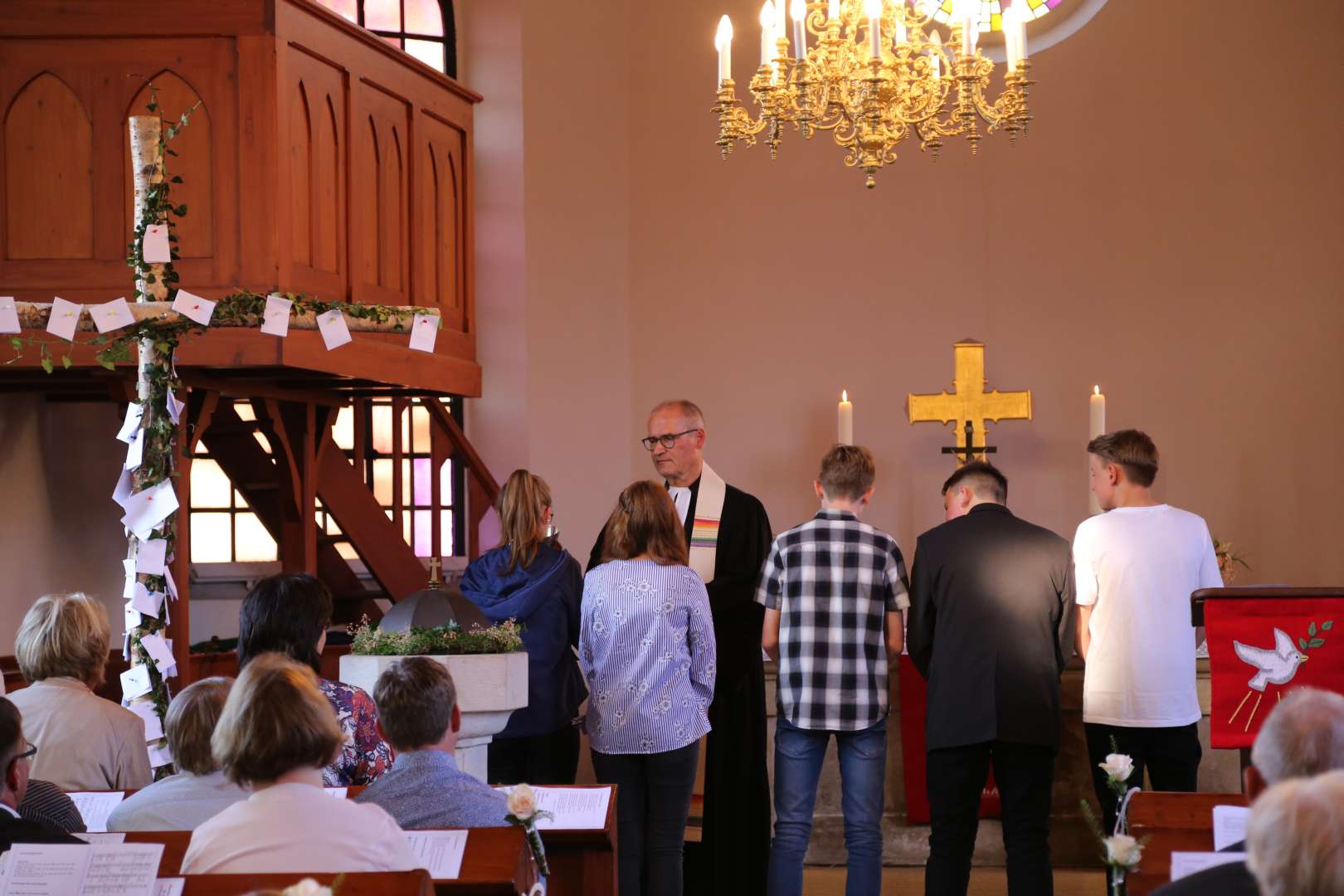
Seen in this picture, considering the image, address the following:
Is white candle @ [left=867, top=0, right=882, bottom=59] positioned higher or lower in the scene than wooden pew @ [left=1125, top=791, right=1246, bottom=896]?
higher

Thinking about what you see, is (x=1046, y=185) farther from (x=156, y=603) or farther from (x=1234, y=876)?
(x=1234, y=876)

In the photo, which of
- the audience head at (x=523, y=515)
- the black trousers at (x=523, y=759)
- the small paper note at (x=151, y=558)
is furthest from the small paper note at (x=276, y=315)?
the black trousers at (x=523, y=759)

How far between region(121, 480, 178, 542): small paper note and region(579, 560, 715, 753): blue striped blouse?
1.34 meters

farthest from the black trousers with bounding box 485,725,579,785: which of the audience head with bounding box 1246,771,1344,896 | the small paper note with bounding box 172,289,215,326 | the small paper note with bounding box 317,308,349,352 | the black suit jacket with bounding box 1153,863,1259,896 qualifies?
the audience head with bounding box 1246,771,1344,896

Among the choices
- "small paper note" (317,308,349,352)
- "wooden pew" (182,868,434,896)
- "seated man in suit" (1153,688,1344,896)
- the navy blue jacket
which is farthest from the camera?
the navy blue jacket

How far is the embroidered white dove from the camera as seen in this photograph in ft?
13.5

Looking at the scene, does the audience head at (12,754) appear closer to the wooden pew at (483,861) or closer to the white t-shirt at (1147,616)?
the wooden pew at (483,861)

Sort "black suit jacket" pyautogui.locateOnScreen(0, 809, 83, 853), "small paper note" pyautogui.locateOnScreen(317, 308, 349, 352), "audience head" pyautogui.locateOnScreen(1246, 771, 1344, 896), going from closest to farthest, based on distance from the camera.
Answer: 1. "audience head" pyautogui.locateOnScreen(1246, 771, 1344, 896)
2. "black suit jacket" pyautogui.locateOnScreen(0, 809, 83, 853)
3. "small paper note" pyautogui.locateOnScreen(317, 308, 349, 352)

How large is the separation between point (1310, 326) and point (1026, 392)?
Result: 1890 millimetres

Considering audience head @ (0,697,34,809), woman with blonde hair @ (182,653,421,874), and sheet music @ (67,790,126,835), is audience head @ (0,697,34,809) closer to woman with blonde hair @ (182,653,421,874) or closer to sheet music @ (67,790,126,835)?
woman with blonde hair @ (182,653,421,874)

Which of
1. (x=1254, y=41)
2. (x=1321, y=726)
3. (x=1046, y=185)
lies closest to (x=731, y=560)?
(x=1321, y=726)

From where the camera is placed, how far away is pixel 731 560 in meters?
5.58

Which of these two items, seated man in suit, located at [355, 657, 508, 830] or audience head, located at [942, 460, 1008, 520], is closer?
seated man in suit, located at [355, 657, 508, 830]

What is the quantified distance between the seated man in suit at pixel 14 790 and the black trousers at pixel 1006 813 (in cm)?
274
